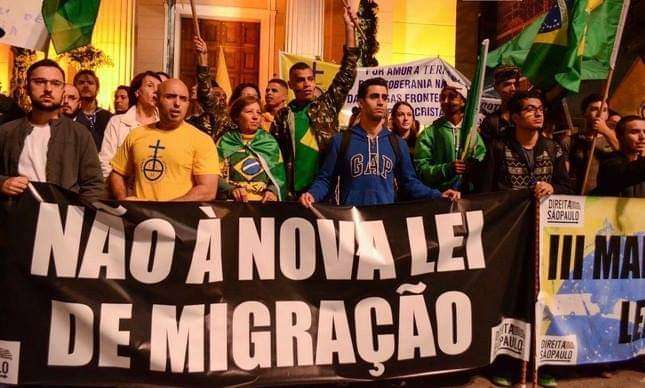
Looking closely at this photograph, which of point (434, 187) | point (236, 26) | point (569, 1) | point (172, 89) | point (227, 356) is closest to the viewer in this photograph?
point (227, 356)

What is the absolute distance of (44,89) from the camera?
5172mm

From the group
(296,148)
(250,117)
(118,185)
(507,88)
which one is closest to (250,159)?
(250,117)

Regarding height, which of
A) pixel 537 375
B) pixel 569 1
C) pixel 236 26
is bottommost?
pixel 537 375

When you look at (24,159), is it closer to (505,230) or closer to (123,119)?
(123,119)

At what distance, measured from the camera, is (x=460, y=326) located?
17.7 feet

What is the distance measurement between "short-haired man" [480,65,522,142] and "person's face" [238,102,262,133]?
6.75ft

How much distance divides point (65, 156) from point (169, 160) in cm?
72

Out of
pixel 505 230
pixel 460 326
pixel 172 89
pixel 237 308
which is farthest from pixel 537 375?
pixel 172 89

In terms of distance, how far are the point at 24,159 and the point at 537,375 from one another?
407cm

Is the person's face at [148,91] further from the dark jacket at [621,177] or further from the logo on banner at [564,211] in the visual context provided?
the dark jacket at [621,177]

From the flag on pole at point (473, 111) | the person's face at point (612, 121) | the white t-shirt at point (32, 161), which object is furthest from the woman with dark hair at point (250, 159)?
the person's face at point (612, 121)

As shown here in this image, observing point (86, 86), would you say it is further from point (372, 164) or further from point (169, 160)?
point (372, 164)

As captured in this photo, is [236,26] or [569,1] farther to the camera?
[236,26]

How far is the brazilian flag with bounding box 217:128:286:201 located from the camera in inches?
232
